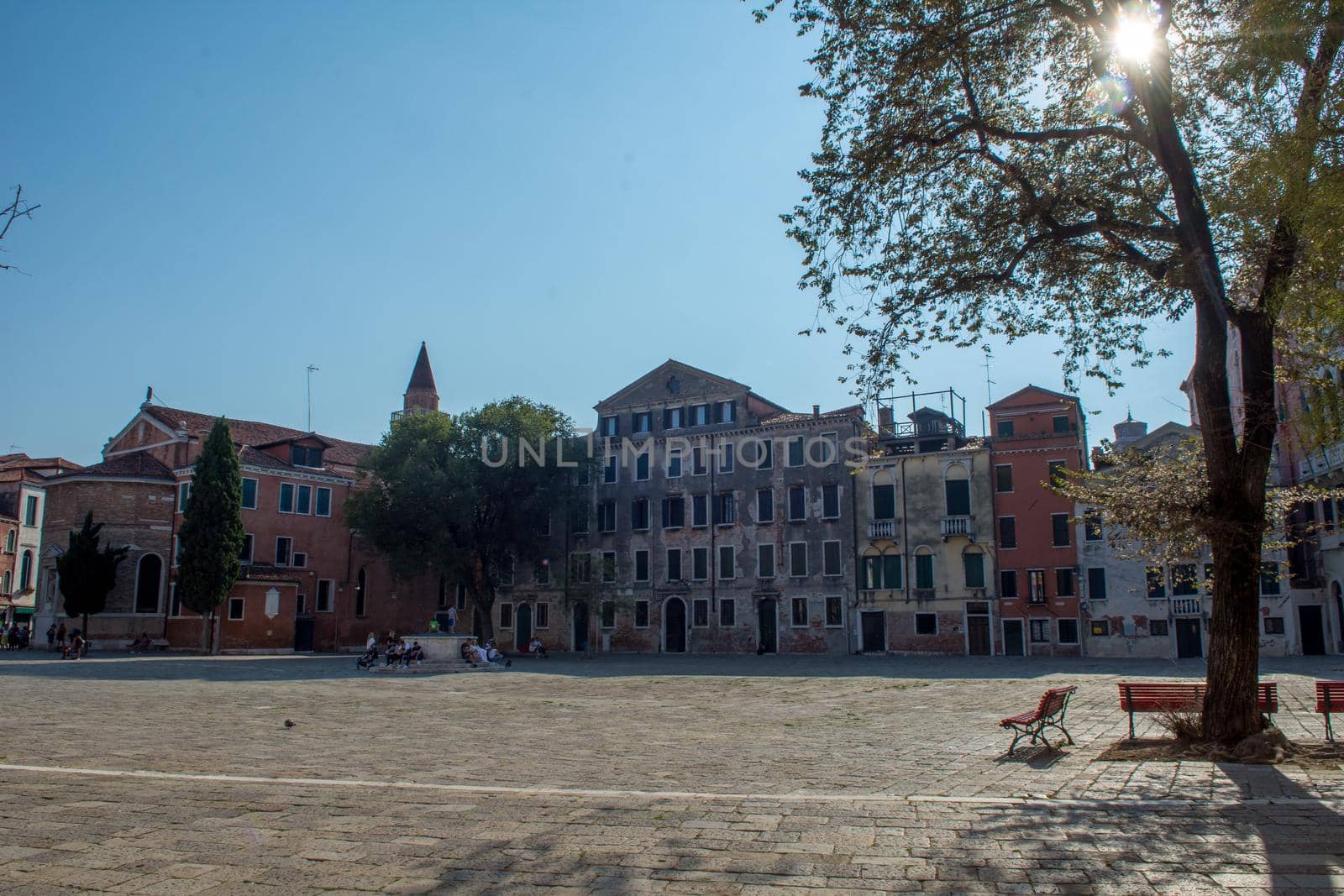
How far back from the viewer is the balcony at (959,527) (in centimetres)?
4256

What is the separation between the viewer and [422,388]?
71062 millimetres

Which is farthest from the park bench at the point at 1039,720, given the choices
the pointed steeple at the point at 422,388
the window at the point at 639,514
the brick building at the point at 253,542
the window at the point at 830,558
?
the pointed steeple at the point at 422,388

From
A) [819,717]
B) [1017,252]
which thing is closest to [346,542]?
[819,717]

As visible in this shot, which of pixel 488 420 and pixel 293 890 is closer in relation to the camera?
pixel 293 890

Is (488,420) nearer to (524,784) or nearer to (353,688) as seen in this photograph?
(353,688)

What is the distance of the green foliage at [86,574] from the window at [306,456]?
9575mm

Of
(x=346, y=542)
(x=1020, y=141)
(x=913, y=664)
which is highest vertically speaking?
(x=1020, y=141)

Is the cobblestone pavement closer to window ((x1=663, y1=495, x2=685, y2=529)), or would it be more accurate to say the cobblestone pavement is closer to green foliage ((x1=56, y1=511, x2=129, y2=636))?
green foliage ((x1=56, y1=511, x2=129, y2=636))

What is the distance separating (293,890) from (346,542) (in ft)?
157

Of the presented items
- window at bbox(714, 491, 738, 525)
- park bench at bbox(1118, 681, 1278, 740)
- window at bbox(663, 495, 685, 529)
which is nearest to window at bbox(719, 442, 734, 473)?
window at bbox(714, 491, 738, 525)

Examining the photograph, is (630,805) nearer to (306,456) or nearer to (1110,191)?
(1110,191)

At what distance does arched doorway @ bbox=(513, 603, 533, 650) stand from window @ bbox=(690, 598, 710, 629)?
916cm

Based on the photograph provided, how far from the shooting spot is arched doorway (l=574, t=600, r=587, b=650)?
166 ft

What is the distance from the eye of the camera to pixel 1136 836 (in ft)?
23.7
